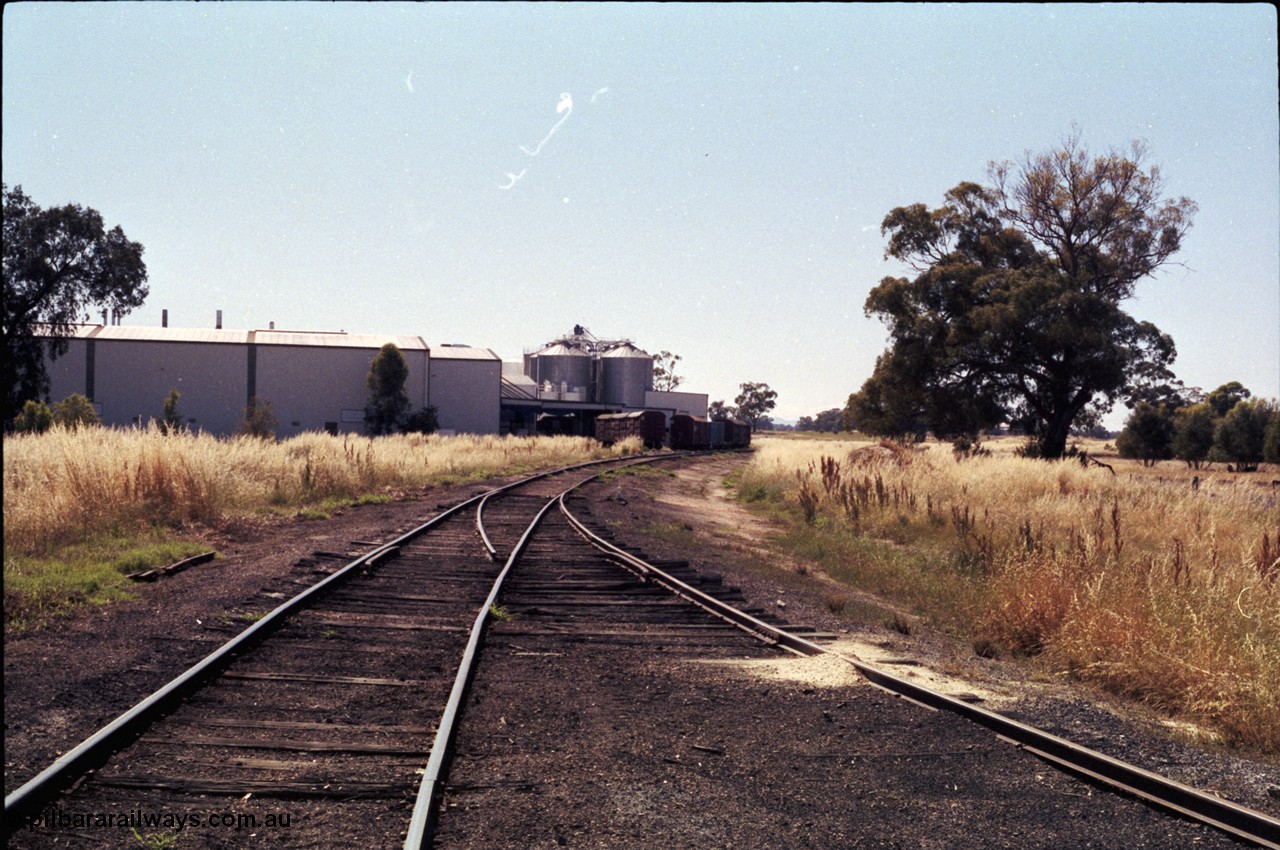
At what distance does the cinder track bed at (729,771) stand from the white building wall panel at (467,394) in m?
62.9

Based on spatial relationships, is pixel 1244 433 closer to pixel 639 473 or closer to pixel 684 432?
pixel 684 432

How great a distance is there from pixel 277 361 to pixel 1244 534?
58.8 m

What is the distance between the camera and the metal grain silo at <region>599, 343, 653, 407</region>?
313 ft

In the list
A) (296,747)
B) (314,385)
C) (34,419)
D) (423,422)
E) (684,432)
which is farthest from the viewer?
(684,432)

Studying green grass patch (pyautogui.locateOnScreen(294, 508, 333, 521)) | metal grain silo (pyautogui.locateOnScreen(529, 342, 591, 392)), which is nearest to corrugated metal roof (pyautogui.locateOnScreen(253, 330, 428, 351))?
metal grain silo (pyautogui.locateOnScreen(529, 342, 591, 392))

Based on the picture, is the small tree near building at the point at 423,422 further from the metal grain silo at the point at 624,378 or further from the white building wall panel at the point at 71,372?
the metal grain silo at the point at 624,378

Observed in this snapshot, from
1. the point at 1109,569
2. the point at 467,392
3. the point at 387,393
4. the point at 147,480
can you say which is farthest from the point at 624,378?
the point at 1109,569

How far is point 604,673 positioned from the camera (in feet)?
23.0

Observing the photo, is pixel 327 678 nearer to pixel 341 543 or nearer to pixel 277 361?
pixel 341 543

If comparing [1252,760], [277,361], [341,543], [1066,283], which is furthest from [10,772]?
[277,361]

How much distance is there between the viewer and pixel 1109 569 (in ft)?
33.4

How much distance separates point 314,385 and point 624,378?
125ft

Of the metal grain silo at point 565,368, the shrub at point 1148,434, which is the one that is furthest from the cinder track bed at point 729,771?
the metal grain silo at point 565,368

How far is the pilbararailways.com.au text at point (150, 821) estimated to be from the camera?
401cm
